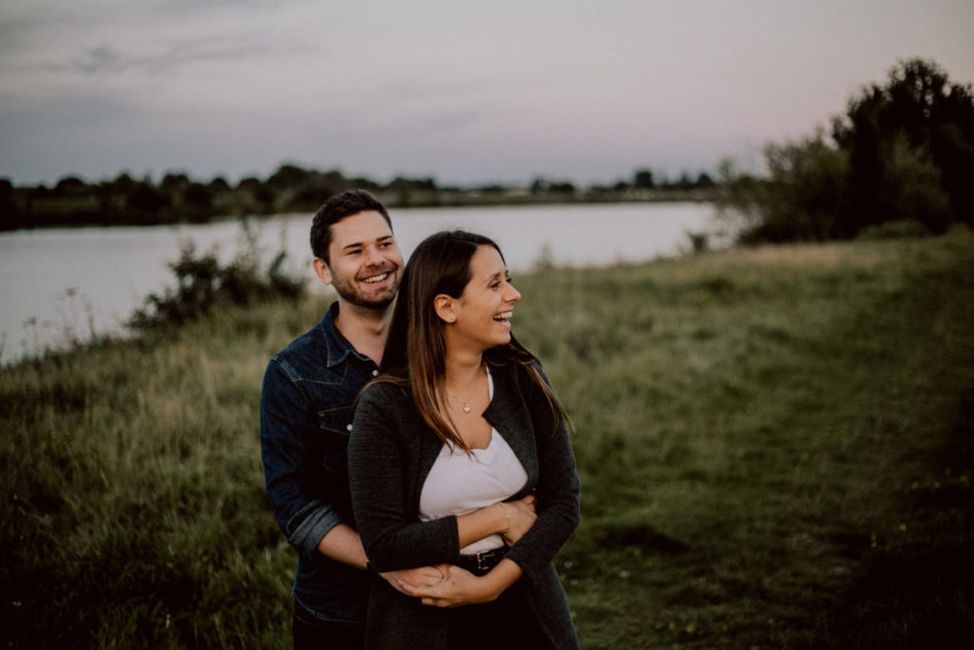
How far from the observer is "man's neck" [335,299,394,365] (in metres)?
2.69

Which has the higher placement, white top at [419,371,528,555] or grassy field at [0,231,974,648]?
white top at [419,371,528,555]

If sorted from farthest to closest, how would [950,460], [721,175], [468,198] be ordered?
[468,198] → [721,175] → [950,460]

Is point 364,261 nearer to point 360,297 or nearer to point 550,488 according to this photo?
point 360,297

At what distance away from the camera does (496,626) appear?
83.0 inches

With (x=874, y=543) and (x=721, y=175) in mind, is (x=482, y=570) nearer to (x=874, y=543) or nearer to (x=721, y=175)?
(x=874, y=543)

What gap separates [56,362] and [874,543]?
7937 mm

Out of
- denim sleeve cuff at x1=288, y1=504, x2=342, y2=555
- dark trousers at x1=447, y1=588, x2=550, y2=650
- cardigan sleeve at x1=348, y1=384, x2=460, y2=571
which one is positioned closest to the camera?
cardigan sleeve at x1=348, y1=384, x2=460, y2=571

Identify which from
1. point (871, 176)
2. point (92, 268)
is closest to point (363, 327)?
point (92, 268)

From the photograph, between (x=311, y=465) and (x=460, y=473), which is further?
(x=311, y=465)

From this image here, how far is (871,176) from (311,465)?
92.4 ft

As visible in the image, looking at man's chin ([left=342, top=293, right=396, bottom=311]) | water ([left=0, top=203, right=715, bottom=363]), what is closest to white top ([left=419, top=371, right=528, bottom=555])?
man's chin ([left=342, top=293, right=396, bottom=311])

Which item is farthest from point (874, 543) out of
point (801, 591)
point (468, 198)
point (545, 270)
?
point (468, 198)

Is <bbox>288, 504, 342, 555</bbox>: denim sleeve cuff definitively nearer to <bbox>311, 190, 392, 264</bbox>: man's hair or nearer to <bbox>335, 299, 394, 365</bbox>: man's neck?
<bbox>335, 299, 394, 365</bbox>: man's neck

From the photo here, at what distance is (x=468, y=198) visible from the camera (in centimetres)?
5162
